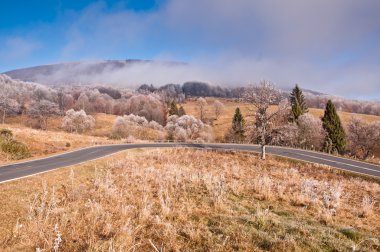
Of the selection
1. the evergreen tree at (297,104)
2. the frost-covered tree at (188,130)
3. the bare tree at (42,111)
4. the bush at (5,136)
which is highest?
the evergreen tree at (297,104)

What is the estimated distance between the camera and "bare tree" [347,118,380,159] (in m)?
62.8

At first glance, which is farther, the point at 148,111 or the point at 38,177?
the point at 148,111

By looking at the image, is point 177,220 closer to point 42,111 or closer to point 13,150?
point 13,150

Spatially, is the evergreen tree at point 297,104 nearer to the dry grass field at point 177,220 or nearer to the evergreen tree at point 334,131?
the evergreen tree at point 334,131

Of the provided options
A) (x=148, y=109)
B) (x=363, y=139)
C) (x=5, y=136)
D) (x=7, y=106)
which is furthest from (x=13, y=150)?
(x=148, y=109)

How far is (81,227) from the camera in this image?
27.7 ft

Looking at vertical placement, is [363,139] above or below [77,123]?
below

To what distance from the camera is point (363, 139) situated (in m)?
64.7

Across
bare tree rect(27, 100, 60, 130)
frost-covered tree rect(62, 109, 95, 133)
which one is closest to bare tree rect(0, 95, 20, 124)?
bare tree rect(27, 100, 60, 130)

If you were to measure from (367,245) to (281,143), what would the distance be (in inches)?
2111

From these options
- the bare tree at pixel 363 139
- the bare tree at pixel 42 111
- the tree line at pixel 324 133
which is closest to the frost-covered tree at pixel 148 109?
the bare tree at pixel 42 111

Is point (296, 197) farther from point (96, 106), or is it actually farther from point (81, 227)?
point (96, 106)

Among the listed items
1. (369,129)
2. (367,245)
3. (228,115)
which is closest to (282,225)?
(367,245)

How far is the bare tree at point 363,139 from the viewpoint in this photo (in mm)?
62812
